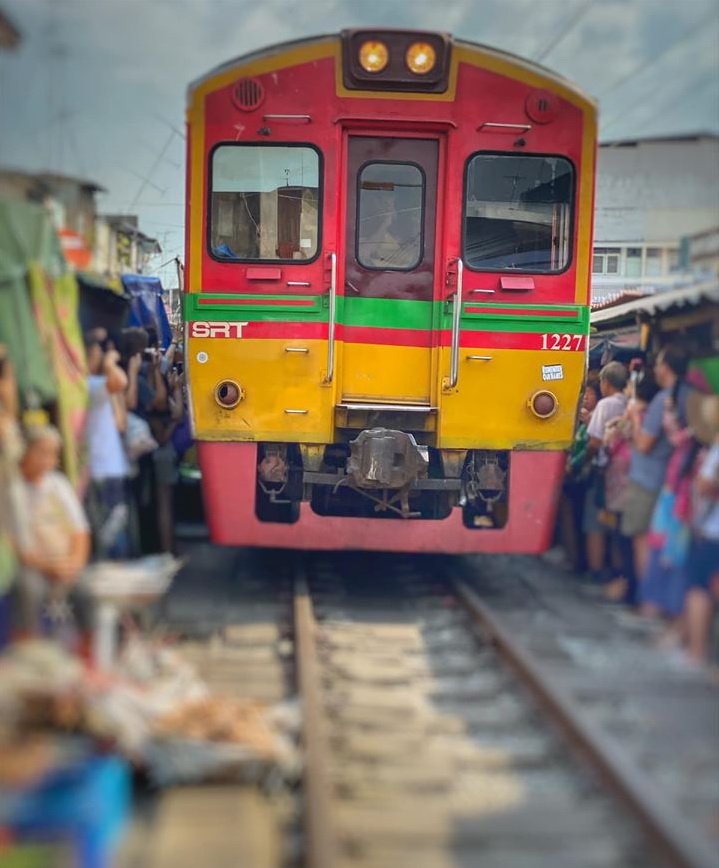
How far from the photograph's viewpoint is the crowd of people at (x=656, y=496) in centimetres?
516

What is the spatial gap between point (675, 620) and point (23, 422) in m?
3.18

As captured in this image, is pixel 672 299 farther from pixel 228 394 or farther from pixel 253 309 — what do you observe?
pixel 228 394

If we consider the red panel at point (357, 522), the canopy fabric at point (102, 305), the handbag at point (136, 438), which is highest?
the canopy fabric at point (102, 305)

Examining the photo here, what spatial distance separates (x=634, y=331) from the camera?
8.31 metres

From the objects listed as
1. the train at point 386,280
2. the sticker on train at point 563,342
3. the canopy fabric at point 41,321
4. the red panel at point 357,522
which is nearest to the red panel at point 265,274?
the train at point 386,280

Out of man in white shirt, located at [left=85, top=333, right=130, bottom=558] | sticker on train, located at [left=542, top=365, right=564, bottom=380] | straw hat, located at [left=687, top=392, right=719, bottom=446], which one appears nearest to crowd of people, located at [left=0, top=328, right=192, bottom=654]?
man in white shirt, located at [left=85, top=333, right=130, bottom=558]

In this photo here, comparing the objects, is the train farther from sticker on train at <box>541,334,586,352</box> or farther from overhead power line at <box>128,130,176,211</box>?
overhead power line at <box>128,130,176,211</box>

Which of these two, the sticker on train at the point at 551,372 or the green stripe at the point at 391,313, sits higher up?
the green stripe at the point at 391,313

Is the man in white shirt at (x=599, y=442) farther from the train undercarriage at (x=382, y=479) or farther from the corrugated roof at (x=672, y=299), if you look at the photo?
the train undercarriage at (x=382, y=479)

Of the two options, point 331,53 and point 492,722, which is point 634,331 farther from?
point 492,722

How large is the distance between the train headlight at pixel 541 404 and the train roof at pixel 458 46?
5.78 feet

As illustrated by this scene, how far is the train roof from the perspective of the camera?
251 inches

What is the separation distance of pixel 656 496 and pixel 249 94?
3331 millimetres

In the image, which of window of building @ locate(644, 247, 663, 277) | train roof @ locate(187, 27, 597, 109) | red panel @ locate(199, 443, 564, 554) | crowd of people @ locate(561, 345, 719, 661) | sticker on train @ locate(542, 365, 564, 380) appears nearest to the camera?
crowd of people @ locate(561, 345, 719, 661)
